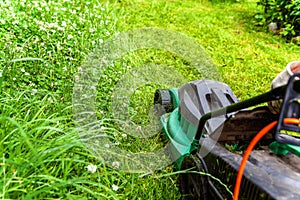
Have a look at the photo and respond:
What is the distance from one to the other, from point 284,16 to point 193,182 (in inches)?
131

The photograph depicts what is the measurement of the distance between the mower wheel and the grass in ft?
0.29

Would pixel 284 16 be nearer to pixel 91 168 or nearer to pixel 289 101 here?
pixel 91 168

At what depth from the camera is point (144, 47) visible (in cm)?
344

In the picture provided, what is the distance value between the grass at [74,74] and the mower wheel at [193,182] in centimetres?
9

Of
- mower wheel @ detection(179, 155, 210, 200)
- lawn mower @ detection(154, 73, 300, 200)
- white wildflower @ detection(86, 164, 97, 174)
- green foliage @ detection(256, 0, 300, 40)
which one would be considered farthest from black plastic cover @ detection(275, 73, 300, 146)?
green foliage @ detection(256, 0, 300, 40)

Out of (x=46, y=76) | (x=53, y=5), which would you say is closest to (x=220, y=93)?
(x=46, y=76)

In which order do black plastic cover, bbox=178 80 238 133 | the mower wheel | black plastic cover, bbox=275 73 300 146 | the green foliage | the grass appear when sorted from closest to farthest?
black plastic cover, bbox=275 73 300 146 → the grass → the mower wheel → black plastic cover, bbox=178 80 238 133 → the green foliage

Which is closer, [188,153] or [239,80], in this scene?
[188,153]

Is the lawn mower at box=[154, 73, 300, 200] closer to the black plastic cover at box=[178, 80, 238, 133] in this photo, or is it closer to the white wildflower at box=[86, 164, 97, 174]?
the black plastic cover at box=[178, 80, 238, 133]

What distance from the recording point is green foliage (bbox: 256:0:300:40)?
4336 mm

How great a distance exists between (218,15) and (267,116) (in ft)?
12.0

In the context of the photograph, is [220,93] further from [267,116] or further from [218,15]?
[218,15]

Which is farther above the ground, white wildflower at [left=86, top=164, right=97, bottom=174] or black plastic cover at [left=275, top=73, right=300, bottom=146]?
black plastic cover at [left=275, top=73, right=300, bottom=146]

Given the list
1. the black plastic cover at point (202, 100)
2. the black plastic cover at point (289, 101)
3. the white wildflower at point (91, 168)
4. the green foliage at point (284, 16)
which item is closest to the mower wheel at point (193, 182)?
the black plastic cover at point (202, 100)
